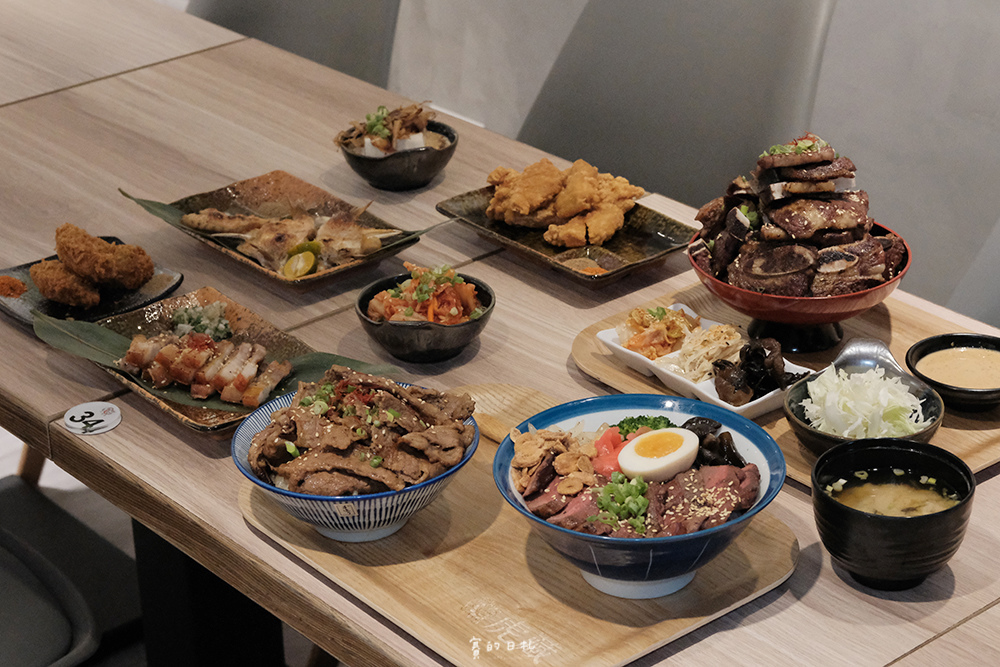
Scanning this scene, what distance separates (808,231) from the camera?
167cm

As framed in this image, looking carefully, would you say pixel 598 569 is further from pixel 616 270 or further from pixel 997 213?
pixel 997 213

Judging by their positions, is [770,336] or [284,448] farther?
[770,336]

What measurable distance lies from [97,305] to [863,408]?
135 cm

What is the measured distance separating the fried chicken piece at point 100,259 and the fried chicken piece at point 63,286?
0.05ft

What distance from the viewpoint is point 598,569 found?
124 cm

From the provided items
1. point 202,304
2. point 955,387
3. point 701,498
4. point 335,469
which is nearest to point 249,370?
point 202,304

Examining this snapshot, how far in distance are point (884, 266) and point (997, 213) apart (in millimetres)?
1973

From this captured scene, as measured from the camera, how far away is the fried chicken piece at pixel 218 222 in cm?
213

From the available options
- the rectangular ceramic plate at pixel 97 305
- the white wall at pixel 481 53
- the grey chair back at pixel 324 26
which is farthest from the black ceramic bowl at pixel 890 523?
the grey chair back at pixel 324 26

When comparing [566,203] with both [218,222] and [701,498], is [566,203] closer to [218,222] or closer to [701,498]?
[218,222]

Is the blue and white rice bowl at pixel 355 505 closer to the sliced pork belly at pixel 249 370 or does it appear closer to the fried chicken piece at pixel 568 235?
the sliced pork belly at pixel 249 370

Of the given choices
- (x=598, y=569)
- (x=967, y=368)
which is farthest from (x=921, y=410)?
(x=598, y=569)

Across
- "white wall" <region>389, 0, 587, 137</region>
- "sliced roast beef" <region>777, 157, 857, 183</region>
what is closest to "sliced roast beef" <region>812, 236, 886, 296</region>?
"sliced roast beef" <region>777, 157, 857, 183</region>

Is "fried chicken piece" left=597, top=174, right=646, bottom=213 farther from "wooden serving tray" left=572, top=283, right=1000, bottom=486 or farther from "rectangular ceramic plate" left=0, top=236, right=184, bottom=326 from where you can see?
"rectangular ceramic plate" left=0, top=236, right=184, bottom=326
